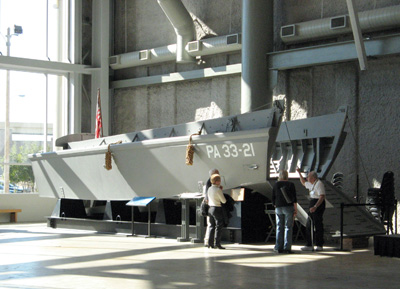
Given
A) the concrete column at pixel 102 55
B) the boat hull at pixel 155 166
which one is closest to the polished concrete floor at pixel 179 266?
the boat hull at pixel 155 166

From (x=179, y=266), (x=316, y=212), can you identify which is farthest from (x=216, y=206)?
(x=179, y=266)

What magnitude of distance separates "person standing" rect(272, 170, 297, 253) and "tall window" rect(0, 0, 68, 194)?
11.9m

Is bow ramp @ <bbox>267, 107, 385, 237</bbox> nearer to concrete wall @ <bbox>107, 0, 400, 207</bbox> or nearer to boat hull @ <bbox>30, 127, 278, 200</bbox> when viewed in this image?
boat hull @ <bbox>30, 127, 278, 200</bbox>

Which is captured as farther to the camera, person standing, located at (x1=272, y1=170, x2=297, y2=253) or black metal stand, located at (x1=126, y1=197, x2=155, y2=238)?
black metal stand, located at (x1=126, y1=197, x2=155, y2=238)

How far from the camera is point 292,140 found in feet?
46.0

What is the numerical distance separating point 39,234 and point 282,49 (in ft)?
26.3

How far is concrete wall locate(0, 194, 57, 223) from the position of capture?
18.9 metres

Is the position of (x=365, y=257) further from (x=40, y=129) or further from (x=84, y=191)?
(x=40, y=129)

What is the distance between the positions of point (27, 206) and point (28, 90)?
153 inches

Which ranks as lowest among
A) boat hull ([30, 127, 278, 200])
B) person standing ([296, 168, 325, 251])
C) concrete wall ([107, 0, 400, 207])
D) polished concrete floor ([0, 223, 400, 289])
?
polished concrete floor ([0, 223, 400, 289])

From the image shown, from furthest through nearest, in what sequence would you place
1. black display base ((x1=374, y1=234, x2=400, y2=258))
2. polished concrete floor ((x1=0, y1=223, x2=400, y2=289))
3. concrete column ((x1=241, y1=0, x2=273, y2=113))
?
concrete column ((x1=241, y1=0, x2=273, y2=113))
black display base ((x1=374, y1=234, x2=400, y2=258))
polished concrete floor ((x1=0, y1=223, x2=400, y2=289))

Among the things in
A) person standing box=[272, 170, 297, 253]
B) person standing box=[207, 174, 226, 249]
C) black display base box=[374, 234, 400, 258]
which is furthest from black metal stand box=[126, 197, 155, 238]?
black display base box=[374, 234, 400, 258]

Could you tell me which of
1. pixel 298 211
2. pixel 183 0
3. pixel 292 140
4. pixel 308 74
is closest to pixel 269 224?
pixel 298 211

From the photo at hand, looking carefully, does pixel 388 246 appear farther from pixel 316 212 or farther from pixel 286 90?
pixel 286 90
